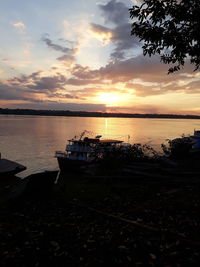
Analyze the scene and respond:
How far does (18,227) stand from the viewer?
738cm

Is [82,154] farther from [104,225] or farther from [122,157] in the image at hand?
[104,225]

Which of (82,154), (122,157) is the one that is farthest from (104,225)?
(82,154)

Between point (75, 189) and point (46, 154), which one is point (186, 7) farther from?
point (46, 154)

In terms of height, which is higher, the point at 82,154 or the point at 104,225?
the point at 104,225

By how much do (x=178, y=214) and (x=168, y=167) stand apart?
676cm

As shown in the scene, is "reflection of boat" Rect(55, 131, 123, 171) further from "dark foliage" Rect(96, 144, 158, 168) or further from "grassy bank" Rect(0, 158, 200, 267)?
"grassy bank" Rect(0, 158, 200, 267)

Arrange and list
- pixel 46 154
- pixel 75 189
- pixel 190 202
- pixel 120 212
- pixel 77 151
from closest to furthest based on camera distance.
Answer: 1. pixel 120 212
2. pixel 190 202
3. pixel 75 189
4. pixel 77 151
5. pixel 46 154

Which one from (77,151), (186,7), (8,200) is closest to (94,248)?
(8,200)

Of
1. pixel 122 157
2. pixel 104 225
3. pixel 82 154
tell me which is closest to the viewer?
Answer: pixel 104 225

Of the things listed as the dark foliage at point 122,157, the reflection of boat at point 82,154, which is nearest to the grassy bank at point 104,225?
the dark foliage at point 122,157

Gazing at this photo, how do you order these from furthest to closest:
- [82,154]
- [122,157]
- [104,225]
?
[82,154], [122,157], [104,225]

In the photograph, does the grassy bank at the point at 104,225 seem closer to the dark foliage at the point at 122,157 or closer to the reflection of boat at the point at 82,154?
the dark foliage at the point at 122,157

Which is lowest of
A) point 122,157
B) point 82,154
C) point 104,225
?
point 82,154

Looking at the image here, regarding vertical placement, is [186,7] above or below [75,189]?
above
